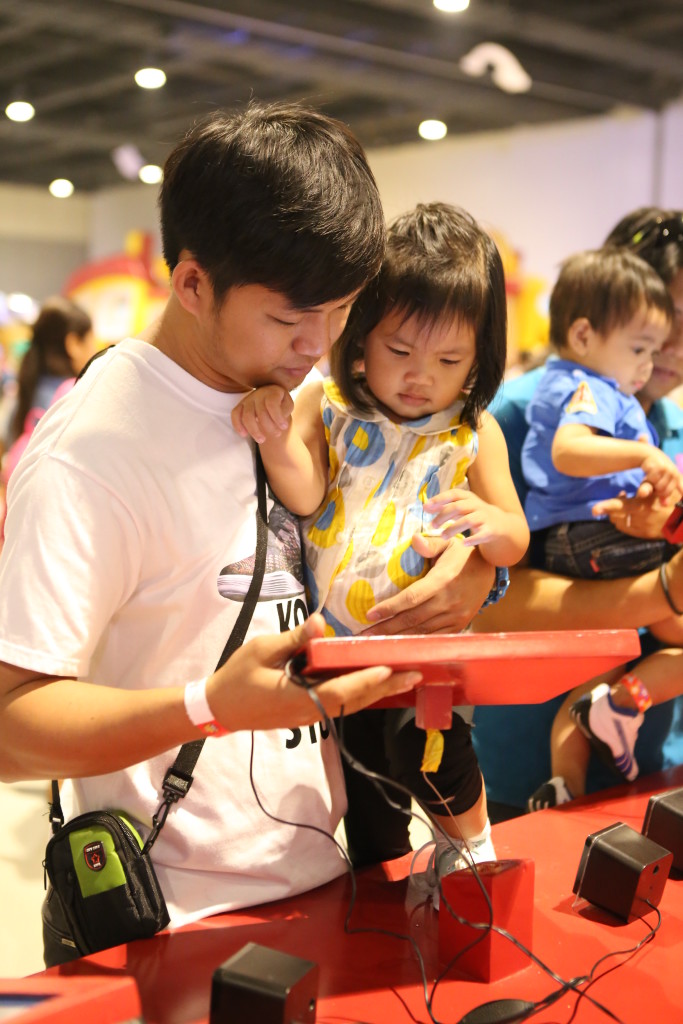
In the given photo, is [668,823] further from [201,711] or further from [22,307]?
[22,307]

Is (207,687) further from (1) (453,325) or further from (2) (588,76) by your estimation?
(2) (588,76)

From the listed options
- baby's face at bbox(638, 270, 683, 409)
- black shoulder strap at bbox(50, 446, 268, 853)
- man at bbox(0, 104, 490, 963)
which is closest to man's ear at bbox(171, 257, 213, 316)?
man at bbox(0, 104, 490, 963)

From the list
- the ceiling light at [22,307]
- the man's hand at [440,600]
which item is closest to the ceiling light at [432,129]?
the ceiling light at [22,307]

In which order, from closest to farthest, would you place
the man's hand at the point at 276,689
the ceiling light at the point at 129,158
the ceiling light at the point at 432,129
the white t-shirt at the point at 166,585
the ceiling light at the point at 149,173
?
the man's hand at the point at 276,689
the white t-shirt at the point at 166,585
the ceiling light at the point at 432,129
the ceiling light at the point at 129,158
the ceiling light at the point at 149,173

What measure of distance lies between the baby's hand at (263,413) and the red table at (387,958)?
0.63 meters

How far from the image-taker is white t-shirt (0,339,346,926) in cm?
117

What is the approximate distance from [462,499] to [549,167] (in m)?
7.88

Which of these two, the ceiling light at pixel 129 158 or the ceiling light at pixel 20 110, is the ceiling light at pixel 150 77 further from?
the ceiling light at pixel 129 158

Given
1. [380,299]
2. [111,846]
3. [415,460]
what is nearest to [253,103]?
[380,299]

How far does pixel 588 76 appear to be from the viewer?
7.88 metres

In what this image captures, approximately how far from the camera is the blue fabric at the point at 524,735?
2.29 m

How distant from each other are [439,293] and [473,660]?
0.68 metres

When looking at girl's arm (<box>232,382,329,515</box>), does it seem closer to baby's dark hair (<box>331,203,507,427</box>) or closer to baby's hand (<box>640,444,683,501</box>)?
baby's dark hair (<box>331,203,507,427</box>)

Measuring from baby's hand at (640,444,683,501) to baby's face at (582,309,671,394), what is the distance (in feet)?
1.11
